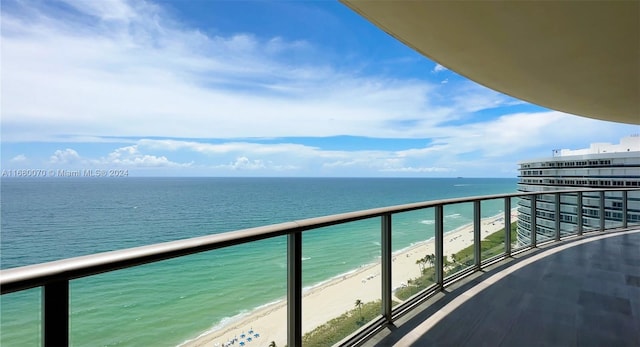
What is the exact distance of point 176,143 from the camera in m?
68.2

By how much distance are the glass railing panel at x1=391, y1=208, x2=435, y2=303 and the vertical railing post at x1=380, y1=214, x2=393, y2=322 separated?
0.06 metres

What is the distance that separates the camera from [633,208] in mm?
6441

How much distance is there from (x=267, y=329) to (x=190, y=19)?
27.7 m

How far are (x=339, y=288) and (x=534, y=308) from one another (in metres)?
1.78

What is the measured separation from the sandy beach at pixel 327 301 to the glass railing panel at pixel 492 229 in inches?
15.5

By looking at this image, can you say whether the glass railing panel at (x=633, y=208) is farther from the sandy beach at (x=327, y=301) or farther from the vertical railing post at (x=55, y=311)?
the vertical railing post at (x=55, y=311)

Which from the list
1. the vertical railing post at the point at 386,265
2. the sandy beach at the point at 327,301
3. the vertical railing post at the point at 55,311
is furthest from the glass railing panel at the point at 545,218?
the vertical railing post at the point at 55,311

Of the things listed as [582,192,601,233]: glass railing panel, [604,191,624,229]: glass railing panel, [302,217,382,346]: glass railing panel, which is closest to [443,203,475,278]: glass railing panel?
[302,217,382,346]: glass railing panel

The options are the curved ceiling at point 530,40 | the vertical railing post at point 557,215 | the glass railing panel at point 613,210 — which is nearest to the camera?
the curved ceiling at point 530,40

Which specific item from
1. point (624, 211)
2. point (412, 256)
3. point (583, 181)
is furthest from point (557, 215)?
point (583, 181)

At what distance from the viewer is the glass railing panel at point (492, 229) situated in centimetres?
390

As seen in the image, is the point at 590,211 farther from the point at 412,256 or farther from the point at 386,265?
the point at 386,265

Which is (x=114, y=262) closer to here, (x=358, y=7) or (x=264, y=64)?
(x=358, y=7)

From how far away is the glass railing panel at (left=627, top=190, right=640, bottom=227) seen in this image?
6223 millimetres
